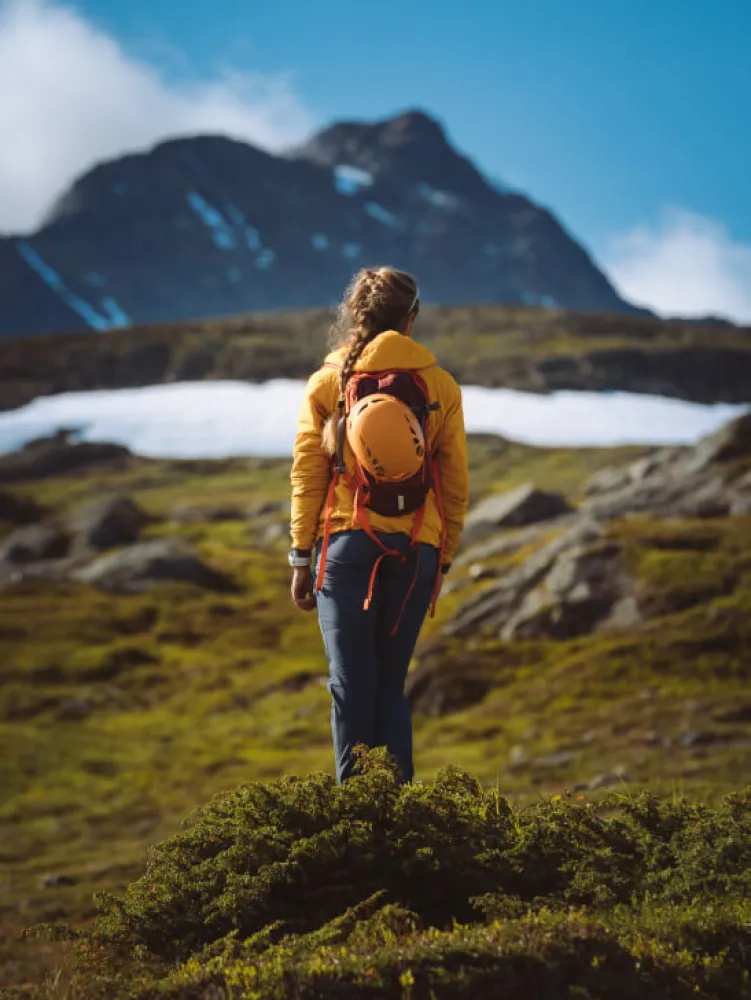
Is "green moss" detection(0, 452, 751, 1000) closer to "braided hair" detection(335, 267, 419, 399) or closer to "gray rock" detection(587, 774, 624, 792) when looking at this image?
"gray rock" detection(587, 774, 624, 792)

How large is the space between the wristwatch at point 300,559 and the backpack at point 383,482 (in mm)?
232

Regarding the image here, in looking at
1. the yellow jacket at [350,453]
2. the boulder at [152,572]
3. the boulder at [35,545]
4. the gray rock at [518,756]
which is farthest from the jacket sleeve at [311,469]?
the boulder at [35,545]

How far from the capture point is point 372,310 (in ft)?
22.8

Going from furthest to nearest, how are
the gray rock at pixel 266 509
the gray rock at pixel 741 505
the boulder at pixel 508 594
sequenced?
the gray rock at pixel 266 509
the gray rock at pixel 741 505
the boulder at pixel 508 594

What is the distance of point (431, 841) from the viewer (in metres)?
5.32

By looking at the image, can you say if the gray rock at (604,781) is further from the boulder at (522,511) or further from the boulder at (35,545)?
the boulder at (35,545)

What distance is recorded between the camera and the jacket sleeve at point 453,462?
7.01 m

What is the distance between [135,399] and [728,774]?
167319 mm

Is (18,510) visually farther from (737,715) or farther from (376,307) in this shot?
(376,307)

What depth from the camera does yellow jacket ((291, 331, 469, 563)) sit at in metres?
6.77

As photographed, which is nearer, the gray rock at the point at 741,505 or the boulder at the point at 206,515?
the gray rock at the point at 741,505

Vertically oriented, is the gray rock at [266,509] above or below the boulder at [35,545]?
above

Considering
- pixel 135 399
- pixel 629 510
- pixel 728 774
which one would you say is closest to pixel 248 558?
pixel 629 510

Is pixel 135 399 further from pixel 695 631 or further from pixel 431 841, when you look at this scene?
pixel 431 841
